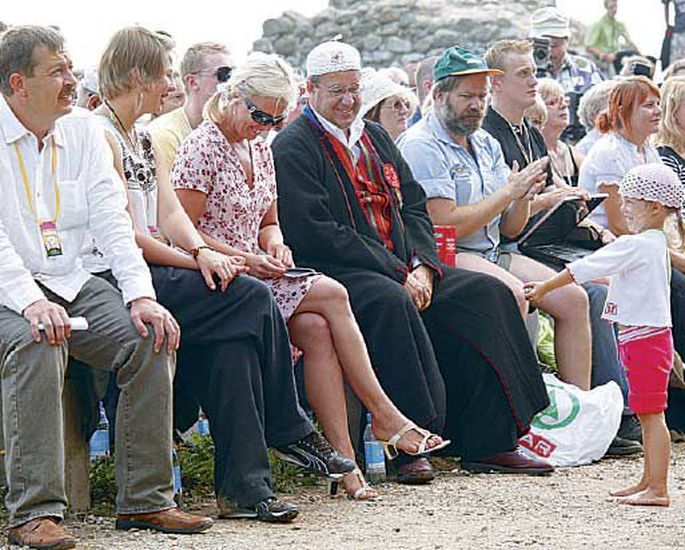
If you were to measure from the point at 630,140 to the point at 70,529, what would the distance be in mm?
4424

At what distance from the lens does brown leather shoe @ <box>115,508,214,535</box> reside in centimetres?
560

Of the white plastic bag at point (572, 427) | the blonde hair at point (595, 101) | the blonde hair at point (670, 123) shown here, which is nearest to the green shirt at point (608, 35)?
the blonde hair at point (595, 101)

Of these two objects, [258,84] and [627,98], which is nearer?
[258,84]

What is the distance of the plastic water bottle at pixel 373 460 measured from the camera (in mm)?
6941

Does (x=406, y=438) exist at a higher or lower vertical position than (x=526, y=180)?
lower

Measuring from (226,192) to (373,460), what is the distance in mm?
1356

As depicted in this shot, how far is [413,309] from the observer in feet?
22.8

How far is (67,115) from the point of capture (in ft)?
19.1

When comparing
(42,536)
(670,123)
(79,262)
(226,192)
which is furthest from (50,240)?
(670,123)

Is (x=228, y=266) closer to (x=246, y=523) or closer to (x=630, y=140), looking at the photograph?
(x=246, y=523)

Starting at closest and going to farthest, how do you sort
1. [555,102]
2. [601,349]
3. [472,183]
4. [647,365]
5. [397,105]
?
[647,365] < [472,183] < [601,349] < [397,105] < [555,102]

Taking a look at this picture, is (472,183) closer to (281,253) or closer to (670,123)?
(281,253)

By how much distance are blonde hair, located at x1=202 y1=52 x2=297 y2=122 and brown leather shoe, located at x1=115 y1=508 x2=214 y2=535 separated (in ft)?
6.06

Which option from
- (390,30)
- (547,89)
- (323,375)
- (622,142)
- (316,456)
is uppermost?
(390,30)
